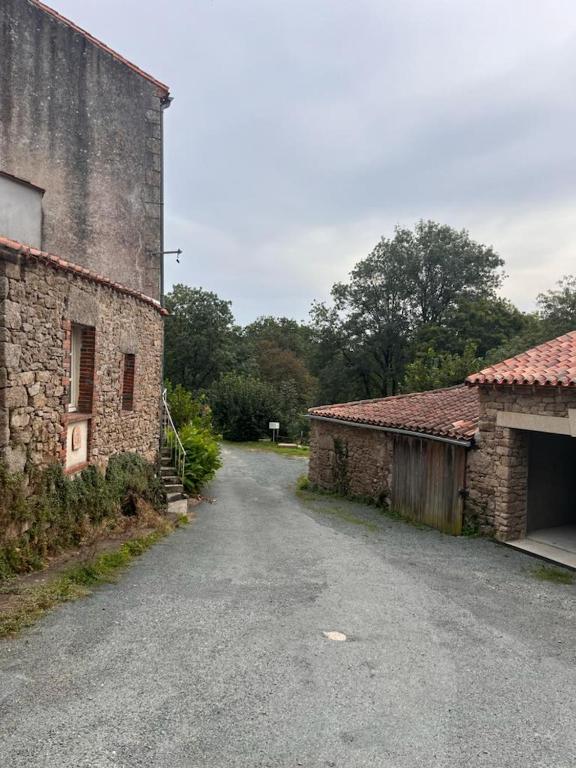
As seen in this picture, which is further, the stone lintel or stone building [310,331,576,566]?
stone building [310,331,576,566]

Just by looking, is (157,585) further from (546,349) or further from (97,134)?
(97,134)

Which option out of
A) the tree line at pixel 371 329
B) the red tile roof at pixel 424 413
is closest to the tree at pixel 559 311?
the tree line at pixel 371 329

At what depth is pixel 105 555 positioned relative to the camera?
23.3ft

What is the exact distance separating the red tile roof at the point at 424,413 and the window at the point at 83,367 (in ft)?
22.3

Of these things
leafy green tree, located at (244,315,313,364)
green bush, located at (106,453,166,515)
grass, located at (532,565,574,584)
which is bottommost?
grass, located at (532,565,574,584)

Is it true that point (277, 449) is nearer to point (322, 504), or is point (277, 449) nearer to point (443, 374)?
point (443, 374)

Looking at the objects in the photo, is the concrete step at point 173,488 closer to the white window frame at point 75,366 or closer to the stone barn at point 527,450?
the white window frame at point 75,366

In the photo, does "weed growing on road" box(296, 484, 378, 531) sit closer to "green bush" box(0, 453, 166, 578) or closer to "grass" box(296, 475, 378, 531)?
"grass" box(296, 475, 378, 531)

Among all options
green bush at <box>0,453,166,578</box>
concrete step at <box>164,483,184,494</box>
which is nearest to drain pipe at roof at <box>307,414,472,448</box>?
concrete step at <box>164,483,184,494</box>

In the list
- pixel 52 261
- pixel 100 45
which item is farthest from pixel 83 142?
pixel 52 261

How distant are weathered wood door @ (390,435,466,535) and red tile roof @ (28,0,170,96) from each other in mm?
10093

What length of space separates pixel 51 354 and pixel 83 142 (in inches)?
260

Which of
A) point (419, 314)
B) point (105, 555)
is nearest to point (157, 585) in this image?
point (105, 555)

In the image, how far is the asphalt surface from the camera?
3.46 metres
